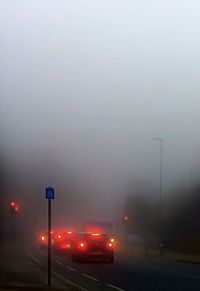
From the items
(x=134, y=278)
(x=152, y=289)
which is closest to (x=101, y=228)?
(x=134, y=278)

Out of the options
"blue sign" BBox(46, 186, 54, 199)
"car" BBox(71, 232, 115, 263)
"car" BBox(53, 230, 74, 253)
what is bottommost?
"car" BBox(53, 230, 74, 253)

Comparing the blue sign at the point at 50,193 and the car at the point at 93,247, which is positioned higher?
the blue sign at the point at 50,193

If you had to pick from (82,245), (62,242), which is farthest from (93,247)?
(62,242)

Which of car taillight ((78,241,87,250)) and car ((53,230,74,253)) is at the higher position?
car taillight ((78,241,87,250))

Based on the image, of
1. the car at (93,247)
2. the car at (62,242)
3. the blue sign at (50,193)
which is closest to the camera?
the blue sign at (50,193)

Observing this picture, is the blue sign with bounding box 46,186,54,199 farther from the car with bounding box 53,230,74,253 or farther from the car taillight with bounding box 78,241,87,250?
the car with bounding box 53,230,74,253

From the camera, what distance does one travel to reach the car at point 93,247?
3538cm

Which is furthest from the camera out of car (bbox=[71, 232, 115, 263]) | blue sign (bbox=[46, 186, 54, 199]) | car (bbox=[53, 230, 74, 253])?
car (bbox=[53, 230, 74, 253])

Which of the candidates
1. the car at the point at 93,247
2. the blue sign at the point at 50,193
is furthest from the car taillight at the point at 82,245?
Result: the blue sign at the point at 50,193

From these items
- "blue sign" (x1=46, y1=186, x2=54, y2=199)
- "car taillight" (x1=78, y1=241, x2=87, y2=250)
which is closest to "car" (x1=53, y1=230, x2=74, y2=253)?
"car taillight" (x1=78, y1=241, x2=87, y2=250)

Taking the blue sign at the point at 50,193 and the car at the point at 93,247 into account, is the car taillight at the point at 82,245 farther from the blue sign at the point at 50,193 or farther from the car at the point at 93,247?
the blue sign at the point at 50,193

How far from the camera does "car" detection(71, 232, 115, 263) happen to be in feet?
116

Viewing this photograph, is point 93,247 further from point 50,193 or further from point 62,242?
point 50,193

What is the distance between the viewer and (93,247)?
35500 millimetres
